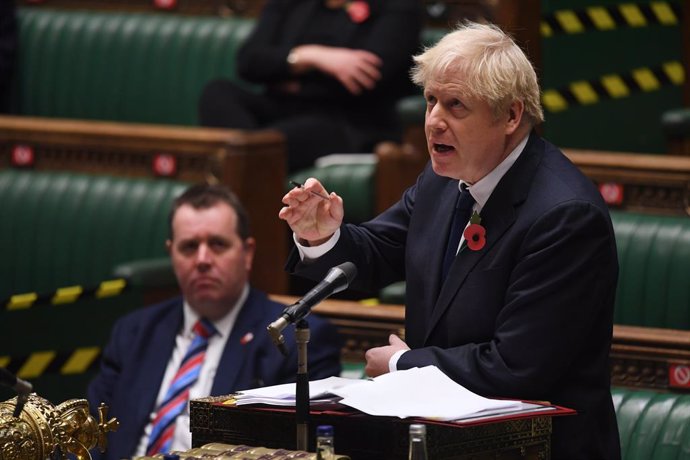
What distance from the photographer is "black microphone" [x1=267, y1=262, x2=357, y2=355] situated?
7.45 feet

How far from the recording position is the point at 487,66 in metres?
2.53

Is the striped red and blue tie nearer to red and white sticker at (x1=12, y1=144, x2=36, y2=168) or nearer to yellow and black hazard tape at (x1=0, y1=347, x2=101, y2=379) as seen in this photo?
yellow and black hazard tape at (x1=0, y1=347, x2=101, y2=379)

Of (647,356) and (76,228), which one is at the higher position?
(76,228)

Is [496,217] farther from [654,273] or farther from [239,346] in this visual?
[654,273]

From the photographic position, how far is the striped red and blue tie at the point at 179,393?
3820mm

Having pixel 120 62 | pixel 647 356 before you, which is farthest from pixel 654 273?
pixel 120 62

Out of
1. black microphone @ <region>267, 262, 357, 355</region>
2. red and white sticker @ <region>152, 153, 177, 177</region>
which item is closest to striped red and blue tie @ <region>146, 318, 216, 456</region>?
red and white sticker @ <region>152, 153, 177, 177</region>

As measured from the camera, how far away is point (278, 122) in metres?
5.38

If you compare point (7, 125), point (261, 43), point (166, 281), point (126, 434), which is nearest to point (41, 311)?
point (166, 281)

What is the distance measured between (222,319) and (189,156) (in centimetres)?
111

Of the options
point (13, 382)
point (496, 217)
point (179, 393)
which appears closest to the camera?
point (13, 382)

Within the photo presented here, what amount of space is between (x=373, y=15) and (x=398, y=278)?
2589 mm

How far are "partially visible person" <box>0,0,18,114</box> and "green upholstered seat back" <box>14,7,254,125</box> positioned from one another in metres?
0.09

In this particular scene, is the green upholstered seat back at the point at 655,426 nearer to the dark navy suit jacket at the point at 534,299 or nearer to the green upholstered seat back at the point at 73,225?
the dark navy suit jacket at the point at 534,299
